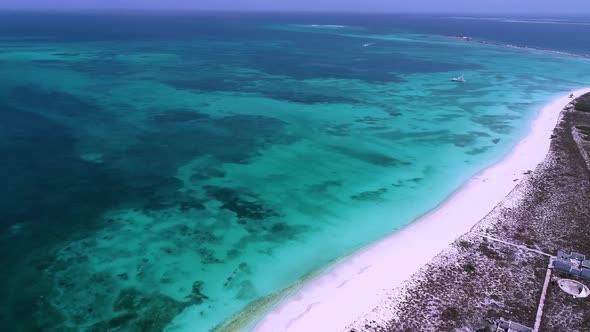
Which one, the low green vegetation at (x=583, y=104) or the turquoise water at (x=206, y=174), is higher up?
the low green vegetation at (x=583, y=104)

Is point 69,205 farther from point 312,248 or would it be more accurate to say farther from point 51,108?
point 51,108

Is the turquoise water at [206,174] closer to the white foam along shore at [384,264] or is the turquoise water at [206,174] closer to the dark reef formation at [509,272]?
the white foam along shore at [384,264]

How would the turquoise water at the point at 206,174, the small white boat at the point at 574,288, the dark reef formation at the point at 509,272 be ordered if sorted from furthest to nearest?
1. the turquoise water at the point at 206,174
2. the small white boat at the point at 574,288
3. the dark reef formation at the point at 509,272

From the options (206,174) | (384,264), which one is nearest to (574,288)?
(384,264)

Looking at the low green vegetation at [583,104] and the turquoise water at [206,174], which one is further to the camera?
the low green vegetation at [583,104]

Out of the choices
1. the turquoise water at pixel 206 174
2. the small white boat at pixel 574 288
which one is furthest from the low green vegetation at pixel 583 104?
the small white boat at pixel 574 288

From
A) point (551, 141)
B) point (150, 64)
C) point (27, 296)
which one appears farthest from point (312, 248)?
point (150, 64)
